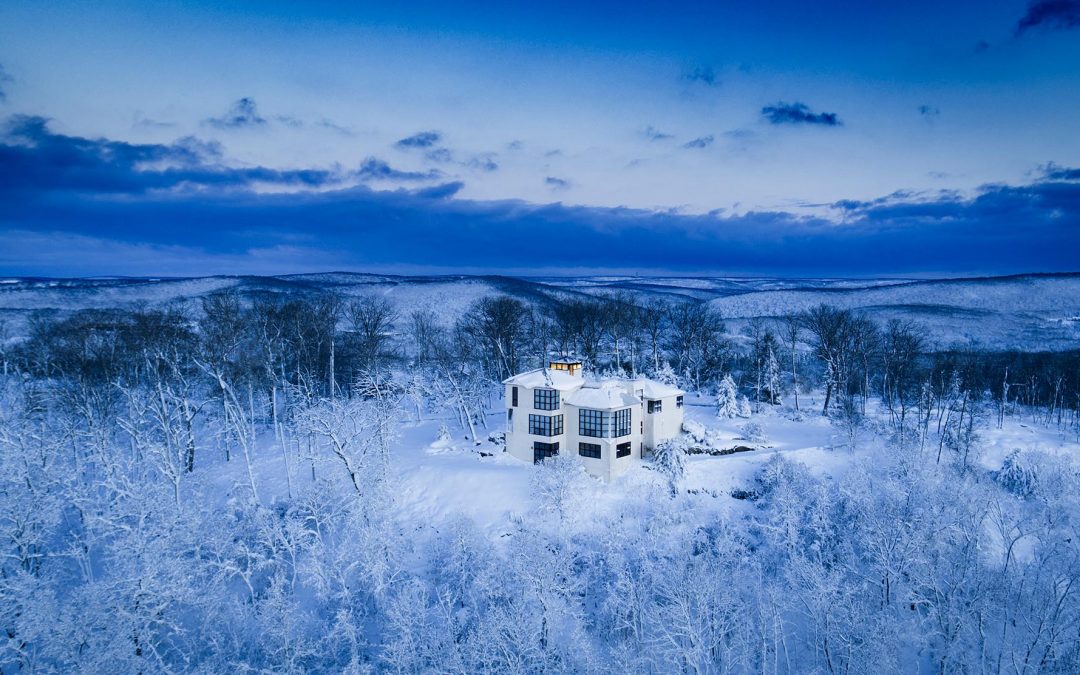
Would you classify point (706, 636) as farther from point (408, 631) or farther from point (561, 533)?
point (408, 631)

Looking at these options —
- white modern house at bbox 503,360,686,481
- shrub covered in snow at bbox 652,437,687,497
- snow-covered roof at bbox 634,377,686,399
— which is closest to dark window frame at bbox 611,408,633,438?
white modern house at bbox 503,360,686,481

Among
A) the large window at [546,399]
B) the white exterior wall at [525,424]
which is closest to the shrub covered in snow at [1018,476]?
the white exterior wall at [525,424]

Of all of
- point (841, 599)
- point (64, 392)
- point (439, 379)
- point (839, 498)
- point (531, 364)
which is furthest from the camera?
point (531, 364)

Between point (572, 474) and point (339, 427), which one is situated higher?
point (339, 427)

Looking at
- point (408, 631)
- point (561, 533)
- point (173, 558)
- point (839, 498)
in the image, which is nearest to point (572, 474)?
point (561, 533)

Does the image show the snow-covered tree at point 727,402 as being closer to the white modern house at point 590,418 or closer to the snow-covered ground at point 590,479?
the snow-covered ground at point 590,479

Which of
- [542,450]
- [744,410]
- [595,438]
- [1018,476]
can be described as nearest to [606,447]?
[595,438]
